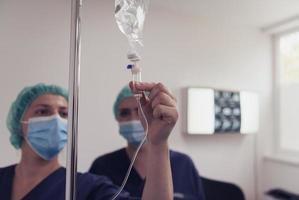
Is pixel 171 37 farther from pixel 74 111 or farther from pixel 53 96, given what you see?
pixel 74 111

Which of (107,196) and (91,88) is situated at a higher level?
(91,88)

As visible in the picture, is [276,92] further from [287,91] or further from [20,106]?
[20,106]

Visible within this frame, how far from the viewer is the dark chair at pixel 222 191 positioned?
5.94 ft

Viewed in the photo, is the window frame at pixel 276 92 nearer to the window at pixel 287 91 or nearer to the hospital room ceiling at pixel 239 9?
the window at pixel 287 91

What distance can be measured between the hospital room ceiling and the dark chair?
1184mm

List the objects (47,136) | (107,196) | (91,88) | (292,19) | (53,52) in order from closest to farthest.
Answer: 1. (107,196)
2. (47,136)
3. (53,52)
4. (91,88)
5. (292,19)

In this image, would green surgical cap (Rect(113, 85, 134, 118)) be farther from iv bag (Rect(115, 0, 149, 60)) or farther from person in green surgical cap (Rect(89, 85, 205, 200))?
iv bag (Rect(115, 0, 149, 60))

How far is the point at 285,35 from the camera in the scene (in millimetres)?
2314

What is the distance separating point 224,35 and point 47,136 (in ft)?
4.94

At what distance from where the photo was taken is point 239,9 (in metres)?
1.93

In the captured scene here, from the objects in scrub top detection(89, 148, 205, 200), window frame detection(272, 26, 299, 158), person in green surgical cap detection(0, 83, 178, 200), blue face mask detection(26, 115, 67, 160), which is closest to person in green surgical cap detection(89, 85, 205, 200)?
scrub top detection(89, 148, 205, 200)

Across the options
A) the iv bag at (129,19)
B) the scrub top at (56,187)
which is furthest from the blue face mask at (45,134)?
the iv bag at (129,19)

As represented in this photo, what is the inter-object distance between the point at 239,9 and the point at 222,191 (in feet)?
4.08

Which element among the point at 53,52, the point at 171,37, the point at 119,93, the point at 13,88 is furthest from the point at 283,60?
the point at 13,88
